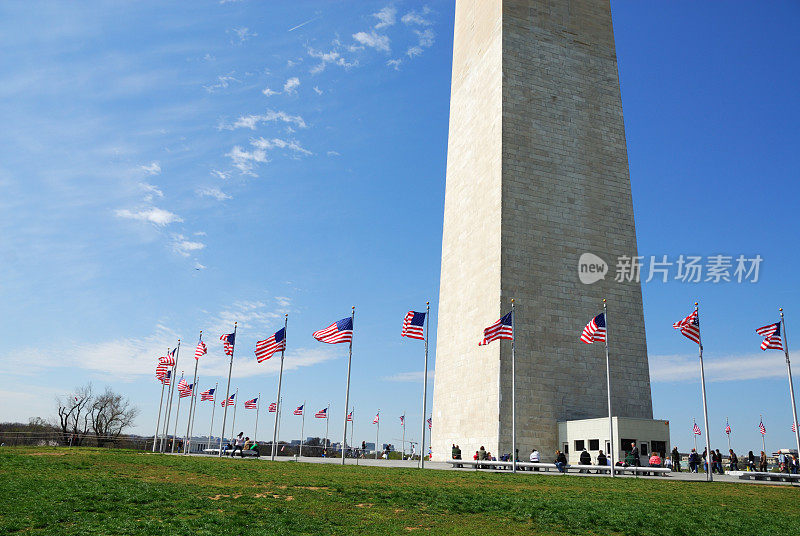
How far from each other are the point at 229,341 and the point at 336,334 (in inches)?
400

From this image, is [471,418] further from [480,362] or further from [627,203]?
[627,203]

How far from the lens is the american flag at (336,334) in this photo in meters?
33.0

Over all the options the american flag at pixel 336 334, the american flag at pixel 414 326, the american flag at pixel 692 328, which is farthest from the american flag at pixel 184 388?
the american flag at pixel 692 328

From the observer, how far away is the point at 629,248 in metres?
45.2

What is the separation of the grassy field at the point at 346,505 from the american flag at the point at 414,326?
34.9ft

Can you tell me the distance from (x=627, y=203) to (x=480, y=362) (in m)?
16.4

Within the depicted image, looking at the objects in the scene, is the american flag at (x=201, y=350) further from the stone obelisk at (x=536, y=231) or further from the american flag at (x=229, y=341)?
the stone obelisk at (x=536, y=231)

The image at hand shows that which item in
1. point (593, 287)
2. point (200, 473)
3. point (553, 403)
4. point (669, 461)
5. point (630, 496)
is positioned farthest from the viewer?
point (593, 287)

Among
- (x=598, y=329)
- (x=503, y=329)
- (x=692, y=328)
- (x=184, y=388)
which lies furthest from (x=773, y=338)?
(x=184, y=388)

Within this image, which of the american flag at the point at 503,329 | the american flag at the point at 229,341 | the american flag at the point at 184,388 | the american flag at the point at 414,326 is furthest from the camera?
the american flag at the point at 184,388

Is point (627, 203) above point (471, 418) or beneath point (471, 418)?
above

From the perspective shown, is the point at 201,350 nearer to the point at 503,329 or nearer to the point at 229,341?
the point at 229,341

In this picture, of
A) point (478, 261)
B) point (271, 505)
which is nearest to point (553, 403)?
point (478, 261)

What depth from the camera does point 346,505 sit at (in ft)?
50.0
